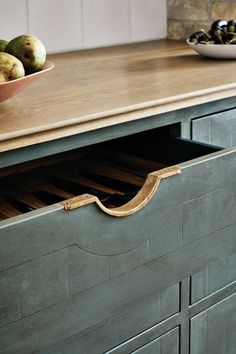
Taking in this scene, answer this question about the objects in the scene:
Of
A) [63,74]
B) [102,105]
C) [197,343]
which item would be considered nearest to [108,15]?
[63,74]

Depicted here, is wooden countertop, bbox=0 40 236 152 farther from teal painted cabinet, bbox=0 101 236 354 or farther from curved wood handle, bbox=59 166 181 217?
curved wood handle, bbox=59 166 181 217

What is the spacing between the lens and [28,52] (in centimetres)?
141

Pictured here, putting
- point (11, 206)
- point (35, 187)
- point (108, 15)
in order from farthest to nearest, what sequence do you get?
point (108, 15) → point (35, 187) → point (11, 206)

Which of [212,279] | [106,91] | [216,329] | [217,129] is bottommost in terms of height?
[216,329]

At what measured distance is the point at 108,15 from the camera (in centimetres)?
221

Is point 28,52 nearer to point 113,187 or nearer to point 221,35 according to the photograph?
point 113,187

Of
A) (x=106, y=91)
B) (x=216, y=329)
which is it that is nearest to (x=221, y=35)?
(x=106, y=91)

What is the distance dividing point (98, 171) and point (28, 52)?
0.37 m

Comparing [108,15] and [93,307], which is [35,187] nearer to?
[93,307]

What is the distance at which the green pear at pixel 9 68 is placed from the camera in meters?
1.31

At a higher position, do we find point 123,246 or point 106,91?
point 106,91

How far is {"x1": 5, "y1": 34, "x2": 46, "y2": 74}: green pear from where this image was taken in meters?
1.41

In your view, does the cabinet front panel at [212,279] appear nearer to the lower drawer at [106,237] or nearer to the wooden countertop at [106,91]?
the lower drawer at [106,237]

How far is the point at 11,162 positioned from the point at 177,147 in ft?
1.41
